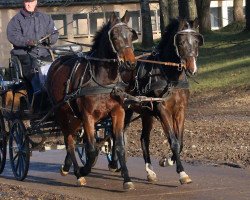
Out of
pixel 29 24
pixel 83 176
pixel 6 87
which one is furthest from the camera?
pixel 6 87

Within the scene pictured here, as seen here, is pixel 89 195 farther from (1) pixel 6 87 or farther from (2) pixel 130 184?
(1) pixel 6 87

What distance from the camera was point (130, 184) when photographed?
12297 mm

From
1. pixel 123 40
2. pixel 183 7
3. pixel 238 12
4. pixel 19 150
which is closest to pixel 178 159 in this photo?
pixel 123 40

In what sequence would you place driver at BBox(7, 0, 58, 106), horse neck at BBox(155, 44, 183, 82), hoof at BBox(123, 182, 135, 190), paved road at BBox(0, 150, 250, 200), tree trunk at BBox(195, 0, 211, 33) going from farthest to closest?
1. tree trunk at BBox(195, 0, 211, 33)
2. driver at BBox(7, 0, 58, 106)
3. horse neck at BBox(155, 44, 183, 82)
4. hoof at BBox(123, 182, 135, 190)
5. paved road at BBox(0, 150, 250, 200)

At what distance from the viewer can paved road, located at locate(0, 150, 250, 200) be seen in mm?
12039

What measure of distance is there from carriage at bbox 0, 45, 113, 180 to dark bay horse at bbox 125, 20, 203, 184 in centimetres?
77

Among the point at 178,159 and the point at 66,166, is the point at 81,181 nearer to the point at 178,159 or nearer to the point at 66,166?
the point at 66,166

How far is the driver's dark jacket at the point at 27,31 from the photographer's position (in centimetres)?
1454

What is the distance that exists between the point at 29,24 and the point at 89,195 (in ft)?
11.4

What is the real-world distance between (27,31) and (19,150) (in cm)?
189

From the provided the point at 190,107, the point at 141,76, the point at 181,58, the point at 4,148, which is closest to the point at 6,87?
the point at 4,148

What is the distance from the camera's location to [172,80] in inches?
518

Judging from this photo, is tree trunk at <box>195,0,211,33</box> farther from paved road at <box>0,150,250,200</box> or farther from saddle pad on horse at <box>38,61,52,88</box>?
saddle pad on horse at <box>38,61,52,88</box>

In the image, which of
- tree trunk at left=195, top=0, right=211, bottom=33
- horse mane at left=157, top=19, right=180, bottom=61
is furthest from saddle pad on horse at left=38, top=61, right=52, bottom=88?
tree trunk at left=195, top=0, right=211, bottom=33
